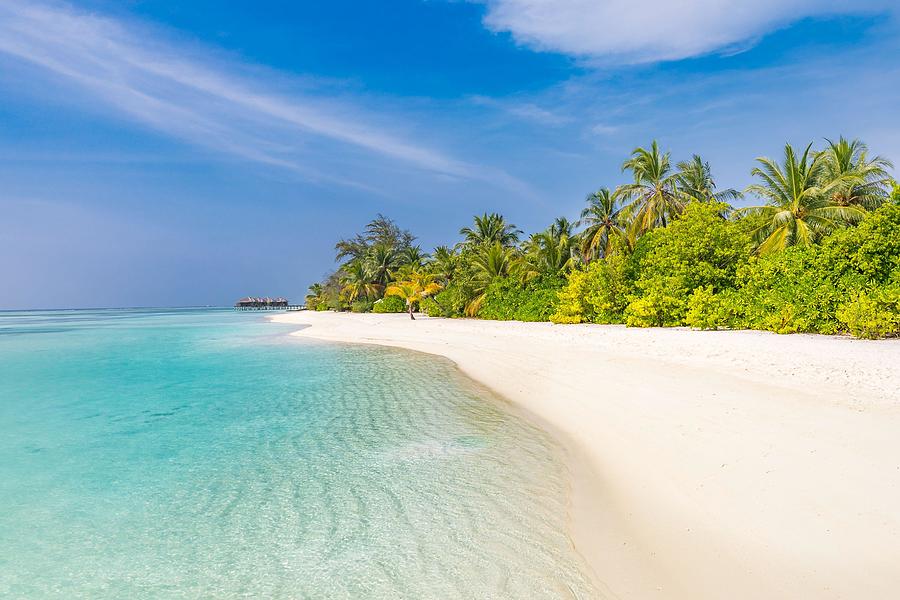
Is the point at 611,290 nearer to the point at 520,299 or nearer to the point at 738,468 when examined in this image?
the point at 520,299

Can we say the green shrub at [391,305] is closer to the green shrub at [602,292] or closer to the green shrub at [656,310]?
the green shrub at [602,292]

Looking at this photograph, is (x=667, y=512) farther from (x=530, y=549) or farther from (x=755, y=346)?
(x=755, y=346)

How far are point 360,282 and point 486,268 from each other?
77.7 feet

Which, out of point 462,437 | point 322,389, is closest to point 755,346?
point 462,437

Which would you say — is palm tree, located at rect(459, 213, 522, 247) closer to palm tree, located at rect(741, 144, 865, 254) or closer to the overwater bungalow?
palm tree, located at rect(741, 144, 865, 254)

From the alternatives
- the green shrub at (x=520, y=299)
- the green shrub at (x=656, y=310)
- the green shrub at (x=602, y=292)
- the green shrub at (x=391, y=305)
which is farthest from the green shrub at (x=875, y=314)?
the green shrub at (x=391, y=305)

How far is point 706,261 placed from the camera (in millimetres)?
19031

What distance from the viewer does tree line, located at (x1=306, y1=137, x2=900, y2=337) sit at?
42.0 feet

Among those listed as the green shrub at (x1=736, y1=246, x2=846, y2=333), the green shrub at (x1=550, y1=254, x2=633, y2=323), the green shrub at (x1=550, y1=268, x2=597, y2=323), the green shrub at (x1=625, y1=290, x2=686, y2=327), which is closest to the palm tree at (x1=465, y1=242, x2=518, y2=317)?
the green shrub at (x1=550, y1=268, x2=597, y2=323)

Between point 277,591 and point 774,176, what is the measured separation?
28.8 m

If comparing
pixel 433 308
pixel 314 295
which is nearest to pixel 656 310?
pixel 433 308

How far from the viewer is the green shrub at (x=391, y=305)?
49031 millimetres

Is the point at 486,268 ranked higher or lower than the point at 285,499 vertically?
higher

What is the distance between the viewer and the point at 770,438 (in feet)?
18.8
